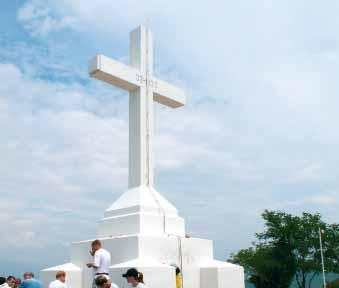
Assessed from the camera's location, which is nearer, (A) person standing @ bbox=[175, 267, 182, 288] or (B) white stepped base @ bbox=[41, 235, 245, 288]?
(B) white stepped base @ bbox=[41, 235, 245, 288]

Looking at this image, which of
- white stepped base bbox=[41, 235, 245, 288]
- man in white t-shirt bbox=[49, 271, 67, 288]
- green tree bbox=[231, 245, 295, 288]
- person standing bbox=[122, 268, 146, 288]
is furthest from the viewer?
green tree bbox=[231, 245, 295, 288]

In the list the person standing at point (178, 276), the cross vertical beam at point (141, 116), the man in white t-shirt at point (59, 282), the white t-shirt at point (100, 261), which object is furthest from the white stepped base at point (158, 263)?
the man in white t-shirt at point (59, 282)

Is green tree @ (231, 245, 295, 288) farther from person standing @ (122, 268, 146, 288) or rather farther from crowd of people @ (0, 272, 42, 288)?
person standing @ (122, 268, 146, 288)

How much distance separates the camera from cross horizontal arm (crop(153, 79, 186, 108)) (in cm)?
1386

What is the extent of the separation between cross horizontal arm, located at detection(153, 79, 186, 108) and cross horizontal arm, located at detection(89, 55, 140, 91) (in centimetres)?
89

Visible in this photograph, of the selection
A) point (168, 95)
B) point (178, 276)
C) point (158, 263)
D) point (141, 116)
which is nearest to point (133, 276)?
point (158, 263)

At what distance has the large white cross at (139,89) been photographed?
41.0 feet

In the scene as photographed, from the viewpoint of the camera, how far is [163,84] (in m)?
14.0

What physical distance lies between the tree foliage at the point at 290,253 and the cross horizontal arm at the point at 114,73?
19885 millimetres

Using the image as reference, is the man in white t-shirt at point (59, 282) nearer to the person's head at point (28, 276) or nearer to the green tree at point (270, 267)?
the person's head at point (28, 276)

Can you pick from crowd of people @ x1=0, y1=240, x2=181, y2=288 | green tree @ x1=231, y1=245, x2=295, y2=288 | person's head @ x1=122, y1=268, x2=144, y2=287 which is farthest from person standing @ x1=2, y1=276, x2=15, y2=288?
green tree @ x1=231, y1=245, x2=295, y2=288

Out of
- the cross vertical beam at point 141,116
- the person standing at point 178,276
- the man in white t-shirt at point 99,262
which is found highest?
the cross vertical beam at point 141,116

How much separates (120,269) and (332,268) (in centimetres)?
2388

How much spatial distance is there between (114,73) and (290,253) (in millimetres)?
21817
